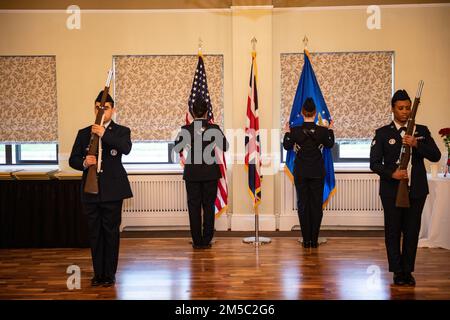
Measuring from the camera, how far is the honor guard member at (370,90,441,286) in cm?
430

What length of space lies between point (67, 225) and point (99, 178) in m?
1.87

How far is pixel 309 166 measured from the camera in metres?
5.90

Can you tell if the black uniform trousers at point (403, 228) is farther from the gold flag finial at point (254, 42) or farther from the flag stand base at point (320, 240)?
the gold flag finial at point (254, 42)

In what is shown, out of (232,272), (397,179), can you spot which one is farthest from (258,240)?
(397,179)

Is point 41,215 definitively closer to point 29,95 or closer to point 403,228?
point 29,95

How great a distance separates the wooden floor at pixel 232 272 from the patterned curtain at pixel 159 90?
161cm

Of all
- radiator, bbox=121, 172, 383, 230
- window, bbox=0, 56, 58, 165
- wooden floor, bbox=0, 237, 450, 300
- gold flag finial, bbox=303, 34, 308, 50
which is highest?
gold flag finial, bbox=303, 34, 308, 50

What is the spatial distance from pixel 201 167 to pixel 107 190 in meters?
1.70

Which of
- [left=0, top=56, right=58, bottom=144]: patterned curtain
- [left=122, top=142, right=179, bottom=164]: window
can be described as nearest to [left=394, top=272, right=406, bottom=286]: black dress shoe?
[left=122, top=142, right=179, bottom=164]: window

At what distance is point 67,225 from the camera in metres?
6.00

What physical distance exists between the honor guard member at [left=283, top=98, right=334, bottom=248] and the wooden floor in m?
0.29

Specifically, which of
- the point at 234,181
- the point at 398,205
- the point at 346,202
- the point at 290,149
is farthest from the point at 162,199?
the point at 398,205

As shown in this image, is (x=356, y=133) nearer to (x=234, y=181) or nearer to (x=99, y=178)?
(x=234, y=181)

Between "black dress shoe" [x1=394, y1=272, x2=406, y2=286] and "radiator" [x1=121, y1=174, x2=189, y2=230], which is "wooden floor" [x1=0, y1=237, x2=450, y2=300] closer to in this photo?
"black dress shoe" [x1=394, y1=272, x2=406, y2=286]
